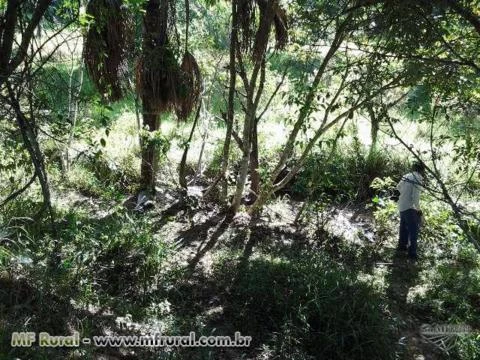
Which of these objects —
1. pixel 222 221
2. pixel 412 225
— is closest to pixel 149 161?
pixel 222 221

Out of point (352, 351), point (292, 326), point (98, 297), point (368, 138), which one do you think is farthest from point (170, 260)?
point (368, 138)

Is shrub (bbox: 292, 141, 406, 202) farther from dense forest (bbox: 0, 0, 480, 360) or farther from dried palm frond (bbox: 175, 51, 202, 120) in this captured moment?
dried palm frond (bbox: 175, 51, 202, 120)

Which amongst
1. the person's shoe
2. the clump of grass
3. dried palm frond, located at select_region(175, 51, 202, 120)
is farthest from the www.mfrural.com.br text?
the person's shoe

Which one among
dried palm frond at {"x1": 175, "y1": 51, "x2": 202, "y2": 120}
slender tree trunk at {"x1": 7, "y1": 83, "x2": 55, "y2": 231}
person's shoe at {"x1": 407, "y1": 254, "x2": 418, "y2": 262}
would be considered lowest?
person's shoe at {"x1": 407, "y1": 254, "x2": 418, "y2": 262}

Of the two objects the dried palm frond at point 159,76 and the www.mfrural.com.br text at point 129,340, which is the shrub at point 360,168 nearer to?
the dried palm frond at point 159,76

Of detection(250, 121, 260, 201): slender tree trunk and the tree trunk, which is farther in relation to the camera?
detection(250, 121, 260, 201): slender tree trunk

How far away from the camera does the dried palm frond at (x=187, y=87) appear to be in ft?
16.8

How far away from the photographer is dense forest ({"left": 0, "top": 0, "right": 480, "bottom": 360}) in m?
3.52

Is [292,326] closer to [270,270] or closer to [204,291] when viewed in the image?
[270,270]

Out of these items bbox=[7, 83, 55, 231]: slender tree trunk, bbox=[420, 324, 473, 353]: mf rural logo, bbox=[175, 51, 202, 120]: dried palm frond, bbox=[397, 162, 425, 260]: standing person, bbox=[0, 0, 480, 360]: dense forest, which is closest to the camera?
bbox=[7, 83, 55, 231]: slender tree trunk

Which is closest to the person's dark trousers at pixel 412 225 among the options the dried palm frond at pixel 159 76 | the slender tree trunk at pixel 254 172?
the slender tree trunk at pixel 254 172

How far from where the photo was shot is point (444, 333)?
14.4 ft

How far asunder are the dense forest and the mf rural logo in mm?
19

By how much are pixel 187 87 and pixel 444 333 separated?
12.6ft
